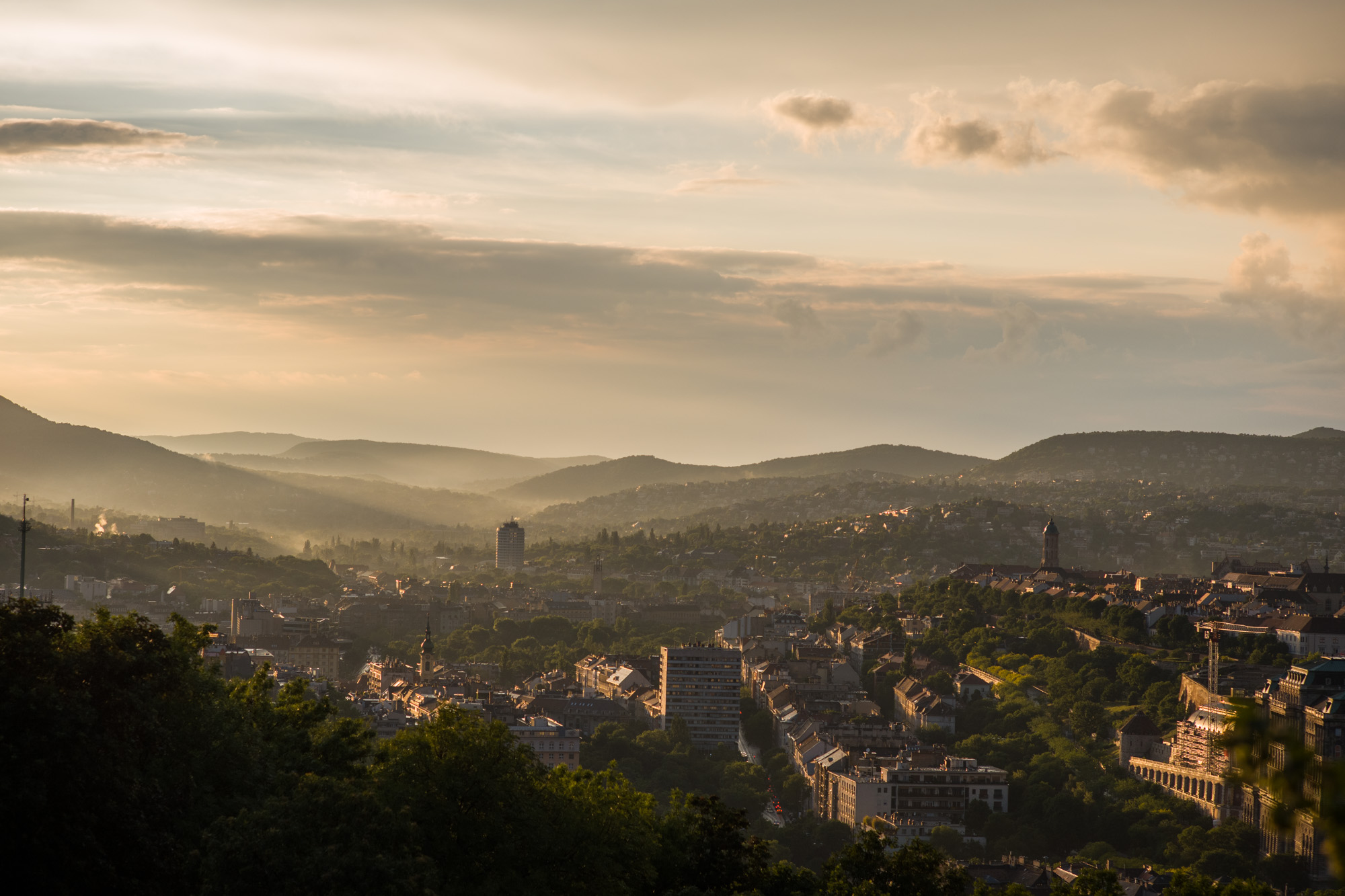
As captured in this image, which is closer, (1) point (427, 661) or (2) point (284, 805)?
(2) point (284, 805)

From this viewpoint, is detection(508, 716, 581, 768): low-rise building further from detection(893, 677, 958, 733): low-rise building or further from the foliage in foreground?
the foliage in foreground

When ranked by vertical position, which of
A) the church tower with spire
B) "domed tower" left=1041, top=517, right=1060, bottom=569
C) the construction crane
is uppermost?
"domed tower" left=1041, top=517, right=1060, bottom=569

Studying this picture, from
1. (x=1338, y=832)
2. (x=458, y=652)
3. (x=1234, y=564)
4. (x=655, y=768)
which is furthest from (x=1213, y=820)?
(x=1234, y=564)

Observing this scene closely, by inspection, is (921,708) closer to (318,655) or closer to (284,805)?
(318,655)

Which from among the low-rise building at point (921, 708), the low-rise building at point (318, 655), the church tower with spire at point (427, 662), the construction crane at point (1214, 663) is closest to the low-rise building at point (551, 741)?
the low-rise building at point (921, 708)

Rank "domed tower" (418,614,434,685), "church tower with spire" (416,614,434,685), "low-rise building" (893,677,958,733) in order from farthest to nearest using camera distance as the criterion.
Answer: "domed tower" (418,614,434,685) → "church tower with spire" (416,614,434,685) → "low-rise building" (893,677,958,733)

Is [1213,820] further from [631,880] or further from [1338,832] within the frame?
[1338,832]

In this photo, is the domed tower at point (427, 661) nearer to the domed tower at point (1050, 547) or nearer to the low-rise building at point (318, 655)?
the low-rise building at point (318, 655)

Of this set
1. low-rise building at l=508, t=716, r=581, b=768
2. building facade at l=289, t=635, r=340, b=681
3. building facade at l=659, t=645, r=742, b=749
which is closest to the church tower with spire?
building facade at l=289, t=635, r=340, b=681

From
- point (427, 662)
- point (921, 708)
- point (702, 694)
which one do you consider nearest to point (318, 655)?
point (427, 662)
